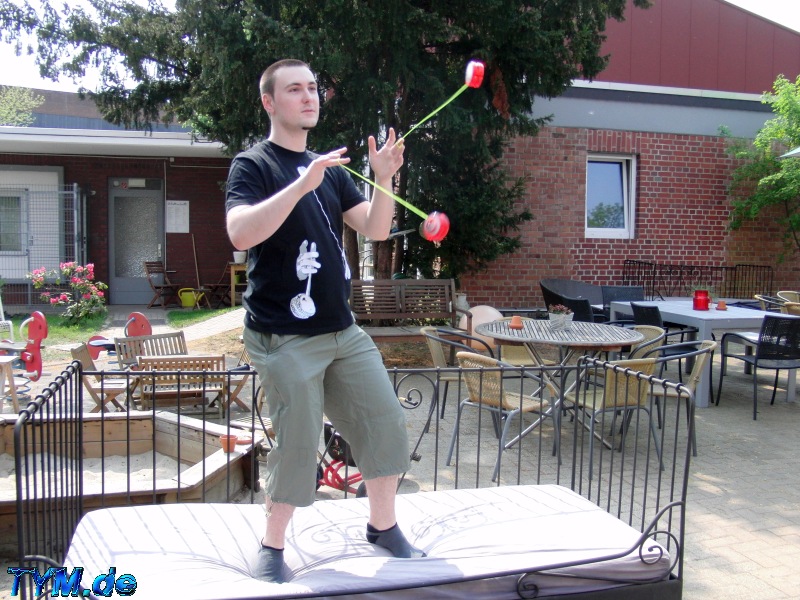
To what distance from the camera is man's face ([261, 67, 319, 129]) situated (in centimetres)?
244

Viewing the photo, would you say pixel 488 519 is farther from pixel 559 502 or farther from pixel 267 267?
pixel 267 267

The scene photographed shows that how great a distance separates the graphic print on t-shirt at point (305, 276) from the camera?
244cm

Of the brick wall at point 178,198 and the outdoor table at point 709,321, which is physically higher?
the brick wall at point 178,198

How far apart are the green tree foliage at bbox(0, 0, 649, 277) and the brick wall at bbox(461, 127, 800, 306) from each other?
1.46 meters

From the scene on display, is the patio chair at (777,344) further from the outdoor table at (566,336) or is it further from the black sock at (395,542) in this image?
the black sock at (395,542)

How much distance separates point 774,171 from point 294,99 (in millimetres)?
11236

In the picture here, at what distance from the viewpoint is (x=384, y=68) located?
324 inches

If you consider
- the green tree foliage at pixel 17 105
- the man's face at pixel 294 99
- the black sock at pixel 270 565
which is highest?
the green tree foliage at pixel 17 105

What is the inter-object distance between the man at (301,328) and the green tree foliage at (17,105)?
3117cm

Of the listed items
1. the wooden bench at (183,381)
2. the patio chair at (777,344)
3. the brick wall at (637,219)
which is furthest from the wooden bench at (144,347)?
the brick wall at (637,219)

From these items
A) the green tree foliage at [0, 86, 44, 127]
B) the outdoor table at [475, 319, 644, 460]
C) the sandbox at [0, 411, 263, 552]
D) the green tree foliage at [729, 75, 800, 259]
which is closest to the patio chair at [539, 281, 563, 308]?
the outdoor table at [475, 319, 644, 460]

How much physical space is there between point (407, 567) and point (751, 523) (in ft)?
7.78

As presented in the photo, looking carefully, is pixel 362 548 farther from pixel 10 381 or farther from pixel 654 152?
pixel 654 152

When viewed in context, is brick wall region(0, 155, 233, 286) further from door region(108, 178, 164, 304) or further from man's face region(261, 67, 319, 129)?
man's face region(261, 67, 319, 129)
